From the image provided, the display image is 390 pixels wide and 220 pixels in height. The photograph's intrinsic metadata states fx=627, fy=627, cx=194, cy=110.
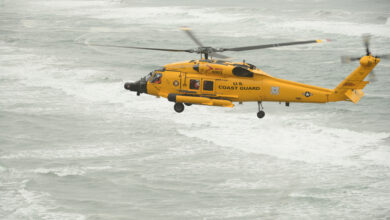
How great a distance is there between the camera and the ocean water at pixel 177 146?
4234cm

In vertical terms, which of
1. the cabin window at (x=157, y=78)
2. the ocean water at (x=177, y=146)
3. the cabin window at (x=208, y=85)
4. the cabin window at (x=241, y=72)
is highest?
the cabin window at (x=241, y=72)

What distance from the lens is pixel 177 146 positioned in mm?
50781

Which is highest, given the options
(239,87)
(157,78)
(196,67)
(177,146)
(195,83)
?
(196,67)

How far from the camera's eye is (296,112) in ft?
195

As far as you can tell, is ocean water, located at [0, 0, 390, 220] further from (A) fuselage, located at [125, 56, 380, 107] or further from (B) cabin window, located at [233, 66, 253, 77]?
(B) cabin window, located at [233, 66, 253, 77]

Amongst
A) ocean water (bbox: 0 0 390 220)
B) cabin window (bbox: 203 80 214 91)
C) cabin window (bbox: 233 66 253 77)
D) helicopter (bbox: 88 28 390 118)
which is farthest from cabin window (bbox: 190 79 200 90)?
ocean water (bbox: 0 0 390 220)

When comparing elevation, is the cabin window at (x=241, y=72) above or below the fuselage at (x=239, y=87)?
above

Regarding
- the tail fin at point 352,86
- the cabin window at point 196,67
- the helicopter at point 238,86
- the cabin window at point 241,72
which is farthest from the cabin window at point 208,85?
the tail fin at point 352,86

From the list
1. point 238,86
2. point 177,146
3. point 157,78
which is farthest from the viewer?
point 177,146

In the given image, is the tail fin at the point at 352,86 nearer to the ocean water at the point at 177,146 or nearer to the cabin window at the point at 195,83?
the cabin window at the point at 195,83

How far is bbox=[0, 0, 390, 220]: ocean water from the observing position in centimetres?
4234

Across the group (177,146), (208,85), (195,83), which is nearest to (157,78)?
(195,83)

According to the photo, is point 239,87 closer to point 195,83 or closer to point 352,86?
point 195,83

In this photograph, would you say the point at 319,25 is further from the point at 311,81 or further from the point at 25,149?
the point at 25,149
